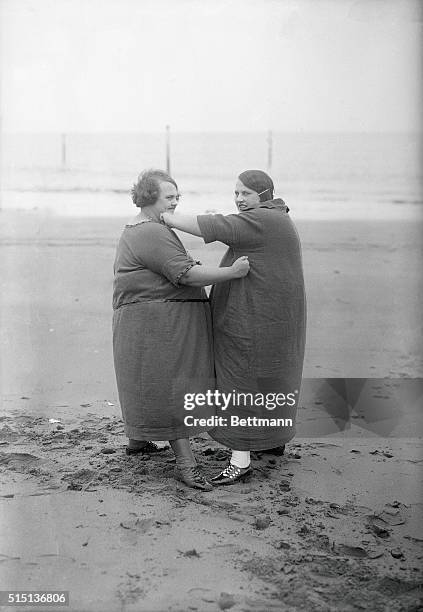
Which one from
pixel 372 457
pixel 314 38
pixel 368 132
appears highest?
pixel 314 38

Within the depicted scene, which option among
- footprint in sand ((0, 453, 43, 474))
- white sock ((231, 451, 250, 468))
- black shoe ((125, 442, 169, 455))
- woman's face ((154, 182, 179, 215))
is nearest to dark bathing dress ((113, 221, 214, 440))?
woman's face ((154, 182, 179, 215))

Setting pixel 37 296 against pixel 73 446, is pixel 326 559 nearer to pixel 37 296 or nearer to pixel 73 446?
pixel 73 446

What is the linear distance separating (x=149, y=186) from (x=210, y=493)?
4.59 ft

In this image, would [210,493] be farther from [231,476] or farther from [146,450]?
[146,450]

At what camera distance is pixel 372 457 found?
4.14 meters

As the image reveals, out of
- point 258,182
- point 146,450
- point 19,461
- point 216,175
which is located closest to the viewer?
point 258,182

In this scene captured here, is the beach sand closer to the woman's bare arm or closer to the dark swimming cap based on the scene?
the woman's bare arm

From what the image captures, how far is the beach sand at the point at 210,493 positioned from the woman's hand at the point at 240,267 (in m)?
0.97

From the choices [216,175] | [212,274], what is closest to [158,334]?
[212,274]

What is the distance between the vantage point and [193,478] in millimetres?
3645

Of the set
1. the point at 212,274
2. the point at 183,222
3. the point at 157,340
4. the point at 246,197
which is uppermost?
the point at 246,197

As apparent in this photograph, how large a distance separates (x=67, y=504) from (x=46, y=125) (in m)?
2.72

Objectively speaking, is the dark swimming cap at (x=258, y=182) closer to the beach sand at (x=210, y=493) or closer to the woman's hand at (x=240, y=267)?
the woman's hand at (x=240, y=267)

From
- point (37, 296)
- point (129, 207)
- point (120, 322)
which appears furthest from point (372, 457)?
point (129, 207)
